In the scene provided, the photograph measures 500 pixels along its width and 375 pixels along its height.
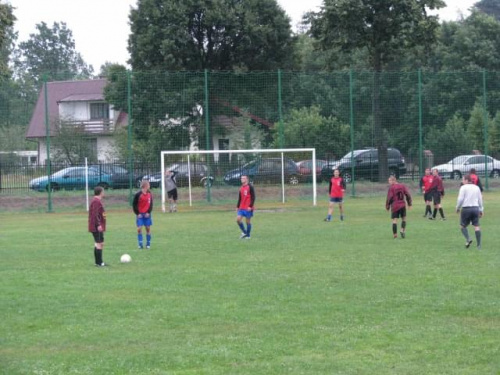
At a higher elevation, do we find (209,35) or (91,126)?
(209,35)

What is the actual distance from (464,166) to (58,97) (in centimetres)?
2842

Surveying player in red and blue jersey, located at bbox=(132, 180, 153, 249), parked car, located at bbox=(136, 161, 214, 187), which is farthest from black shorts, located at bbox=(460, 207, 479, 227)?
parked car, located at bbox=(136, 161, 214, 187)

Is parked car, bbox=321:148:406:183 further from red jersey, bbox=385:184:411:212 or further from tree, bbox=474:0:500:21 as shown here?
tree, bbox=474:0:500:21

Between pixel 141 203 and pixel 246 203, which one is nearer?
pixel 141 203

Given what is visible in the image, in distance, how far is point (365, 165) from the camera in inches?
1601

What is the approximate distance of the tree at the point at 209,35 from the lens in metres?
49.5

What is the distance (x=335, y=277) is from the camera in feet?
50.3

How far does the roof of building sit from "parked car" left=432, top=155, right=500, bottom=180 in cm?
1832

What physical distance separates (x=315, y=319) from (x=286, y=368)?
8.31ft

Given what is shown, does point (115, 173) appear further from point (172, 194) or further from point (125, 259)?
point (125, 259)

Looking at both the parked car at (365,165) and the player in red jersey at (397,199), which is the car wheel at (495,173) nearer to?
the parked car at (365,165)

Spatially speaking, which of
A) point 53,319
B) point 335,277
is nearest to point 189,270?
point 335,277

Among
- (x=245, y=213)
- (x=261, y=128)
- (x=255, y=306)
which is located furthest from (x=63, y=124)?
(x=255, y=306)

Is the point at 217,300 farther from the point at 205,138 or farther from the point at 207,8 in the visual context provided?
the point at 207,8
